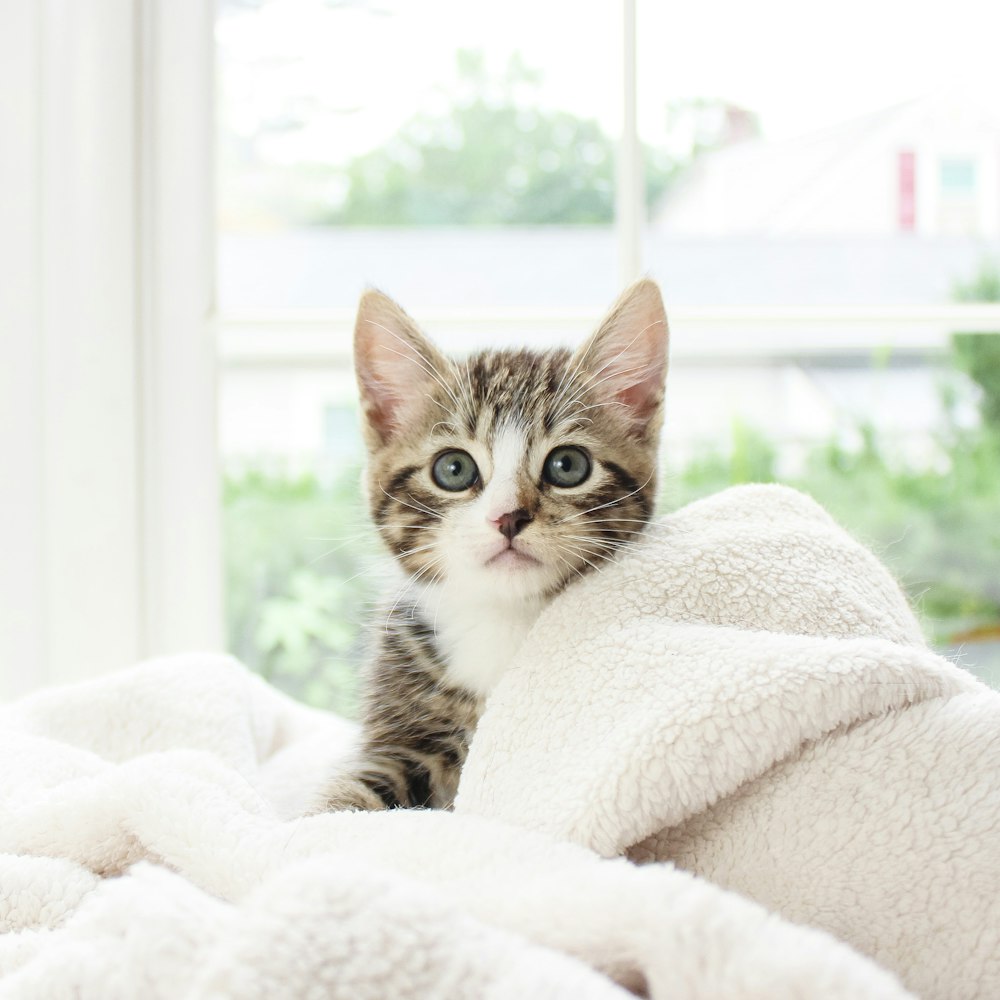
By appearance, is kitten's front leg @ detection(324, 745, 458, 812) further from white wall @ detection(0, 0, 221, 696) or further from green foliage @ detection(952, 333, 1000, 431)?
green foliage @ detection(952, 333, 1000, 431)

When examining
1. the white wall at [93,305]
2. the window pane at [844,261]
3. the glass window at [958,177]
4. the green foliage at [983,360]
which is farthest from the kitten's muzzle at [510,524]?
the glass window at [958,177]

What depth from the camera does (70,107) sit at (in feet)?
5.73

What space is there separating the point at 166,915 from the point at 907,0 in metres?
1.97

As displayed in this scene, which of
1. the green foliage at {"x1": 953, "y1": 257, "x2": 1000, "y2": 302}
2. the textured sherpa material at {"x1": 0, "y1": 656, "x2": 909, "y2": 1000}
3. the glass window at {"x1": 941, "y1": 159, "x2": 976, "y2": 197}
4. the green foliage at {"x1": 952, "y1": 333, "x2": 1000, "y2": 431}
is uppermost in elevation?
the glass window at {"x1": 941, "y1": 159, "x2": 976, "y2": 197}

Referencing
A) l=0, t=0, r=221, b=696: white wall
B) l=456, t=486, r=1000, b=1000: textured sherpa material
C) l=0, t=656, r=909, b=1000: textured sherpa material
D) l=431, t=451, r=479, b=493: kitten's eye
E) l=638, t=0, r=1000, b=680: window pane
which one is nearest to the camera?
l=0, t=656, r=909, b=1000: textured sherpa material

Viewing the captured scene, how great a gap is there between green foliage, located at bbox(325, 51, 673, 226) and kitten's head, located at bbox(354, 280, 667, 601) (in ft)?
2.56

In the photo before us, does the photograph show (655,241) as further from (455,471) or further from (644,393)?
(455,471)

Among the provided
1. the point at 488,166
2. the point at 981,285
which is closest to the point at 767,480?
the point at 981,285

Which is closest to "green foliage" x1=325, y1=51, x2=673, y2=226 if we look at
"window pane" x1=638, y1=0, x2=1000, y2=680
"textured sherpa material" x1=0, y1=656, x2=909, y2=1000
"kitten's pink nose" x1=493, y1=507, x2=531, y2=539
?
"window pane" x1=638, y1=0, x2=1000, y2=680

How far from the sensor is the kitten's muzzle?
106cm

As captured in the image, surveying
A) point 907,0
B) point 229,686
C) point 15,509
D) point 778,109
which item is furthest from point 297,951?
point 907,0

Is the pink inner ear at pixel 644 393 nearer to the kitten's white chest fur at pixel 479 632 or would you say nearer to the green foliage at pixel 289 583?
the kitten's white chest fur at pixel 479 632

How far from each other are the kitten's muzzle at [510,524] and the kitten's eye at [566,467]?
0.09 m

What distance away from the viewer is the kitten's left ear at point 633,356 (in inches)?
45.8
